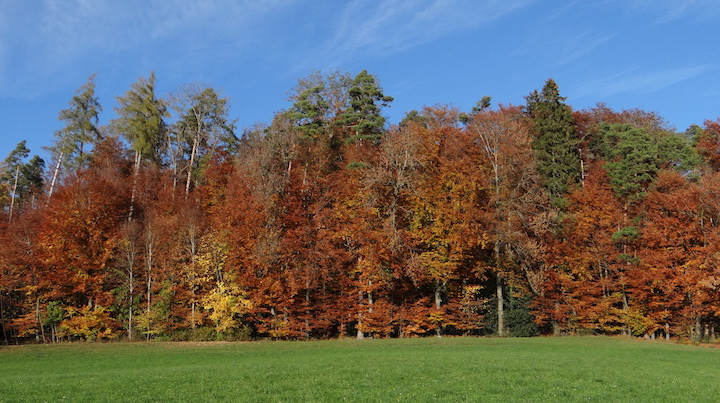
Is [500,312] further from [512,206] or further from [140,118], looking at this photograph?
[140,118]

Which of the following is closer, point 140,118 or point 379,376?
point 379,376

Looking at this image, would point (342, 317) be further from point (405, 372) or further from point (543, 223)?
point (405, 372)

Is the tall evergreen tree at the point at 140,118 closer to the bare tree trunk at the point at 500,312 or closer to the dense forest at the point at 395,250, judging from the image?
the dense forest at the point at 395,250

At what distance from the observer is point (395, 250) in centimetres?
3538

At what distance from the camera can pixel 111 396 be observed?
532 inches

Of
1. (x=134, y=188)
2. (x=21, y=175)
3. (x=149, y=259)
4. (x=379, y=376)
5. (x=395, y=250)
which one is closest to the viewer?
(x=379, y=376)

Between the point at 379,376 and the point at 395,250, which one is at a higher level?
the point at 395,250

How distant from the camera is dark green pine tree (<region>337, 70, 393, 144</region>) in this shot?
5070 centimetres

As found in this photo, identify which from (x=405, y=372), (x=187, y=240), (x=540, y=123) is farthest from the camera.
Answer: (x=540, y=123)

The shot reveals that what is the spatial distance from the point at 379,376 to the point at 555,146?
34.4 meters

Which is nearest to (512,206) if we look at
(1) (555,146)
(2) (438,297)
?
(2) (438,297)

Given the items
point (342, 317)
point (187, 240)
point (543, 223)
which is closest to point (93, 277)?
point (187, 240)

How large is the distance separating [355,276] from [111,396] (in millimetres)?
27676

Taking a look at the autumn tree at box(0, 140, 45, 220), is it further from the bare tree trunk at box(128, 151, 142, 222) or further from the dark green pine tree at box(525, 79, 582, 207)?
the dark green pine tree at box(525, 79, 582, 207)
